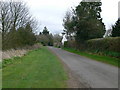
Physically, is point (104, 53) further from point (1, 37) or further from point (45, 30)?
point (45, 30)

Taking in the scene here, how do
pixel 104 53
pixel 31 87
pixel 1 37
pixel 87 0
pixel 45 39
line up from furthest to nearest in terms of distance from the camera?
pixel 45 39 < pixel 87 0 < pixel 104 53 < pixel 1 37 < pixel 31 87

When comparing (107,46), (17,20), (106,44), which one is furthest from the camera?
(17,20)

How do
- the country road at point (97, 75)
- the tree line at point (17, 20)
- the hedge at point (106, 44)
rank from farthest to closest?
the tree line at point (17, 20)
the hedge at point (106, 44)
the country road at point (97, 75)

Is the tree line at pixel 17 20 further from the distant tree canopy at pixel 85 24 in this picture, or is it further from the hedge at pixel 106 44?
the hedge at pixel 106 44

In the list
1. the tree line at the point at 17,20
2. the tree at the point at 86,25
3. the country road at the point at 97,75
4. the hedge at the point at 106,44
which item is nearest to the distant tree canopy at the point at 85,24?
the tree at the point at 86,25

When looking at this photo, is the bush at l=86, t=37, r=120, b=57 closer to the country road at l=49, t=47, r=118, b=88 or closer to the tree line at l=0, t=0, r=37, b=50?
the country road at l=49, t=47, r=118, b=88

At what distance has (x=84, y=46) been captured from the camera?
4038 cm

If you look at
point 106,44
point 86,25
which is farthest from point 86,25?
point 106,44

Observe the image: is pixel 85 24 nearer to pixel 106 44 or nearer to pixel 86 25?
pixel 86 25

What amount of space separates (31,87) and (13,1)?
33.7m

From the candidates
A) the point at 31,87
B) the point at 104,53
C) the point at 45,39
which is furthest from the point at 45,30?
the point at 31,87

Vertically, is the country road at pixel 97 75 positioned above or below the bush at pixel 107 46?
below

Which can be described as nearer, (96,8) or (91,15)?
(91,15)

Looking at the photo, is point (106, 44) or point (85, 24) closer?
point (106, 44)
